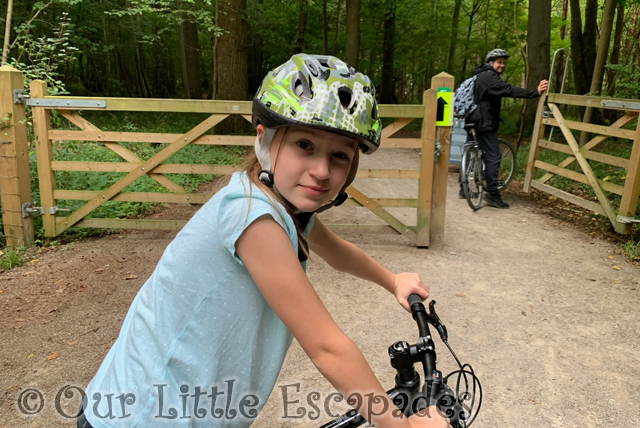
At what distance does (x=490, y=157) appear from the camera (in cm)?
839

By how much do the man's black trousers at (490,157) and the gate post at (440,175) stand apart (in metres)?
2.60

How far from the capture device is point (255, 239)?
1.23m

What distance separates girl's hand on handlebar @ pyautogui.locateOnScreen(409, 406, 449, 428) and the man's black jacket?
7.63 metres

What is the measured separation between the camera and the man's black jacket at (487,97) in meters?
8.15

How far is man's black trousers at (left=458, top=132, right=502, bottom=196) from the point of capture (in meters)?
8.33

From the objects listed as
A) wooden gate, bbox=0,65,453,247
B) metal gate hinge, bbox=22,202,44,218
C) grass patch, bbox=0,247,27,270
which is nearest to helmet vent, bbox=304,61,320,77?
wooden gate, bbox=0,65,453,247

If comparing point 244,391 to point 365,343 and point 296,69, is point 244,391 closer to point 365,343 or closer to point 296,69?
point 296,69

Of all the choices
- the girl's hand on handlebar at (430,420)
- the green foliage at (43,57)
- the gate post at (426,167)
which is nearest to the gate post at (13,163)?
the green foliage at (43,57)

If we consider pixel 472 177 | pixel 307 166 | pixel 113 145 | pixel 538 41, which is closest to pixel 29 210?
pixel 113 145

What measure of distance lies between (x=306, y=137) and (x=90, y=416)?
96 centimetres

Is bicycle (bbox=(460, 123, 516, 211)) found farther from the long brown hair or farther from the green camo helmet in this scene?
the long brown hair

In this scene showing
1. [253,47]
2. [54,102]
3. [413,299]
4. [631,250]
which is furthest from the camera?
[253,47]

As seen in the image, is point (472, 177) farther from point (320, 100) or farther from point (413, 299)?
point (320, 100)

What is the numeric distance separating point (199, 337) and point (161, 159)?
497 centimetres
